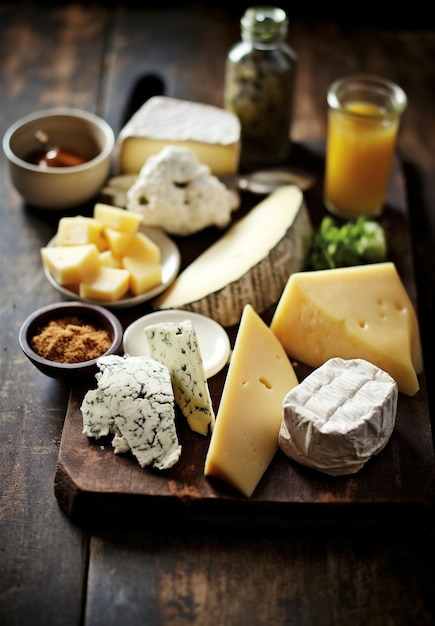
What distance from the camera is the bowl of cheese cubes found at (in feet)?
6.81

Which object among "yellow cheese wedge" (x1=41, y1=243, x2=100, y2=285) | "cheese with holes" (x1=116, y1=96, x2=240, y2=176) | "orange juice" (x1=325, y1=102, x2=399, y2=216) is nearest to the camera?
"yellow cheese wedge" (x1=41, y1=243, x2=100, y2=285)

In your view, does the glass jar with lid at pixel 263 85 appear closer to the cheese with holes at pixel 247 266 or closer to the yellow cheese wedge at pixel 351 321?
the cheese with holes at pixel 247 266

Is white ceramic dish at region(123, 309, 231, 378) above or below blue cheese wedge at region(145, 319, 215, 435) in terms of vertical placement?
below

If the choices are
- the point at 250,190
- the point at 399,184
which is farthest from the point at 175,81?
the point at 399,184

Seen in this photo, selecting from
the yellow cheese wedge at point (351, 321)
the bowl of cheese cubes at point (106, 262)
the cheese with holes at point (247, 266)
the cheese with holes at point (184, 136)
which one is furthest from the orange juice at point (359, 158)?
the bowl of cheese cubes at point (106, 262)

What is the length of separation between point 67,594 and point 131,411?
40cm

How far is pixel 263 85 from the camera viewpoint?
256cm

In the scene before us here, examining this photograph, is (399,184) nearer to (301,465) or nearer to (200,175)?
(200,175)

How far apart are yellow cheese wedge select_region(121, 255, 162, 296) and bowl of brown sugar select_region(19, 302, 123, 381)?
14 cm

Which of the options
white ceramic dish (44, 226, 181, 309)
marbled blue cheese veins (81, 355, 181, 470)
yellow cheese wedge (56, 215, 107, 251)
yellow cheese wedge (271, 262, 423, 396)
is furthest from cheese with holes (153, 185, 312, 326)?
marbled blue cheese veins (81, 355, 181, 470)

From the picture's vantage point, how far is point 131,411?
1.68 metres

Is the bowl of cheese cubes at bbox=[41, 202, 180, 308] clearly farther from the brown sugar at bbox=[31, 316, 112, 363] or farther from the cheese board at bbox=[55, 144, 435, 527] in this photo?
the cheese board at bbox=[55, 144, 435, 527]

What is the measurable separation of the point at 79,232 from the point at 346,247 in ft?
2.53

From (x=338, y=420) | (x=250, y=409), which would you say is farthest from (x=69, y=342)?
(x=338, y=420)
